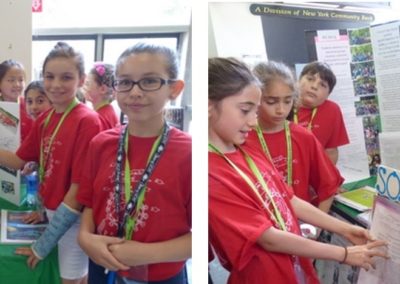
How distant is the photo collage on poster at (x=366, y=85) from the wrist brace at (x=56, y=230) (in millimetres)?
500

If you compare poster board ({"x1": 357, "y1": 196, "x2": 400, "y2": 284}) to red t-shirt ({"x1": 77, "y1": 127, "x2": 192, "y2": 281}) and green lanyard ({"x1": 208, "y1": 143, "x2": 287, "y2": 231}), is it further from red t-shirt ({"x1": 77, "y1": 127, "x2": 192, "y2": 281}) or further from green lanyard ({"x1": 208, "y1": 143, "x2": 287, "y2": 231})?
red t-shirt ({"x1": 77, "y1": 127, "x2": 192, "y2": 281})

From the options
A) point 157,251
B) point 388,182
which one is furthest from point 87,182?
point 388,182

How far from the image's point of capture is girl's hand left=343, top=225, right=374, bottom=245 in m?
0.67

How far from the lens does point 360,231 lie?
67 cm

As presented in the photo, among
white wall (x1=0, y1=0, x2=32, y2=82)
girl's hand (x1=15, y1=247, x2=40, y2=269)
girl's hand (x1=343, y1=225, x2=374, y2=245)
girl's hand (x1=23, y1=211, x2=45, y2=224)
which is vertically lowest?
girl's hand (x1=15, y1=247, x2=40, y2=269)

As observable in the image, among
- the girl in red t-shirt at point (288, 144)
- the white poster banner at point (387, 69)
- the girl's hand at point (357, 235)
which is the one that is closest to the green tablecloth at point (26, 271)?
the girl in red t-shirt at point (288, 144)

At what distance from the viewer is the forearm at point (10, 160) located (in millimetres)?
663

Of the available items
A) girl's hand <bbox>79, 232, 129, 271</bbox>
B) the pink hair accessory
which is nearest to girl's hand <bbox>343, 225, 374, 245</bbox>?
girl's hand <bbox>79, 232, 129, 271</bbox>

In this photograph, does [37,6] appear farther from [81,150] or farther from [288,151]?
[288,151]

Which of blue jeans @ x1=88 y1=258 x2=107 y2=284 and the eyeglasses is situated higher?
the eyeglasses

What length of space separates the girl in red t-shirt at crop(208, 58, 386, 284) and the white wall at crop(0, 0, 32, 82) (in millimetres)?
292

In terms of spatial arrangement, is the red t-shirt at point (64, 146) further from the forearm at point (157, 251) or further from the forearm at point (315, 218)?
the forearm at point (315, 218)

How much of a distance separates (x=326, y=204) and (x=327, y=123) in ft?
0.45

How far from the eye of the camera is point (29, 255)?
2.15ft
